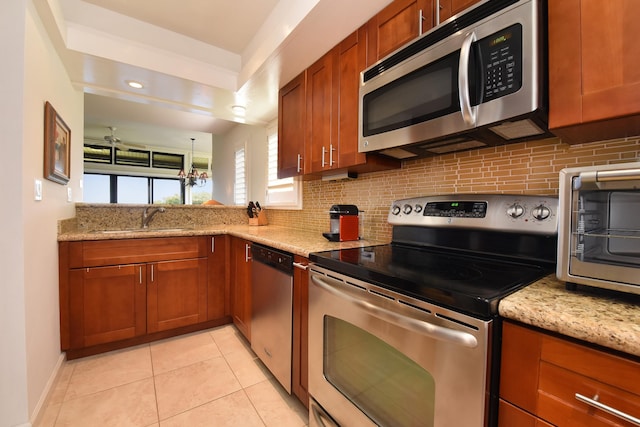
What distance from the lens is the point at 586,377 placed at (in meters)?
0.58

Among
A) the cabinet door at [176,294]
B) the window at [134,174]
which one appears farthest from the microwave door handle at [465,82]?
the window at [134,174]

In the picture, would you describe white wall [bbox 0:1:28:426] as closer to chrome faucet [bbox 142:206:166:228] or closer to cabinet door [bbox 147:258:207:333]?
cabinet door [bbox 147:258:207:333]

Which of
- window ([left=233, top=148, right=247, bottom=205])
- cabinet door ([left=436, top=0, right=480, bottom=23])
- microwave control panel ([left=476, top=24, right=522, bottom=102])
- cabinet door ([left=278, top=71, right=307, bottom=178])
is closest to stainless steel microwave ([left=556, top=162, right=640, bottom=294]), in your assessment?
microwave control panel ([left=476, top=24, right=522, bottom=102])

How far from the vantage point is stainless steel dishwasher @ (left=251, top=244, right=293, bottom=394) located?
1.60m

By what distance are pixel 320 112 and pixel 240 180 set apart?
2.54 m

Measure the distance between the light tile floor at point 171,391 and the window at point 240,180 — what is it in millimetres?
2205

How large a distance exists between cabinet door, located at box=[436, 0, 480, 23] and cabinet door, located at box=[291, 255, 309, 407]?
49.5 inches

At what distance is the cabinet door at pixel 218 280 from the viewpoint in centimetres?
252

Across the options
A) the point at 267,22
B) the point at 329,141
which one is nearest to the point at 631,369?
the point at 329,141

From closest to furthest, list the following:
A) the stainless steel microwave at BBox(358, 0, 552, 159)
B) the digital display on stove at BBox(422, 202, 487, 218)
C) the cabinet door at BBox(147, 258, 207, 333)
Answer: the stainless steel microwave at BBox(358, 0, 552, 159)
the digital display on stove at BBox(422, 202, 487, 218)
the cabinet door at BBox(147, 258, 207, 333)

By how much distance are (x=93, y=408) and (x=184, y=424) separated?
57cm

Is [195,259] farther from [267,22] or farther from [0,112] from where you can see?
[267,22]

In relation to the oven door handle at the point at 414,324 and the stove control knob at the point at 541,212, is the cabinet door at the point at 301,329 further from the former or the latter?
the stove control knob at the point at 541,212

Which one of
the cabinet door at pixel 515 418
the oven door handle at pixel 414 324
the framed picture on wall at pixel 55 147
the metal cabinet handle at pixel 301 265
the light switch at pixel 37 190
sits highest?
the framed picture on wall at pixel 55 147
